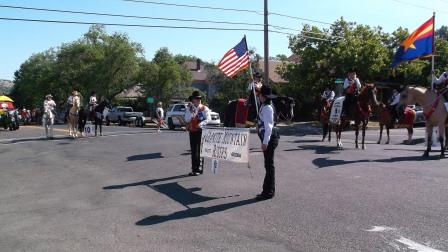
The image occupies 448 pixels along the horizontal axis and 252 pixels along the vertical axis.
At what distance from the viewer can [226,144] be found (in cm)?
1043

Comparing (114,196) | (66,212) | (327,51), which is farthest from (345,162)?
(327,51)

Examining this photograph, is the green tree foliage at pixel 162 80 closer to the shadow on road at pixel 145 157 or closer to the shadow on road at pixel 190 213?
the shadow on road at pixel 145 157

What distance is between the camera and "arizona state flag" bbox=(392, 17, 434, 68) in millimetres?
16984

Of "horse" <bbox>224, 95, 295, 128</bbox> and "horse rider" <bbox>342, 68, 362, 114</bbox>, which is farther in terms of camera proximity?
"horse rider" <bbox>342, 68, 362, 114</bbox>

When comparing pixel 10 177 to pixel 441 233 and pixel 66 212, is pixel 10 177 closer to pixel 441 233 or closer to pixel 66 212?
pixel 66 212

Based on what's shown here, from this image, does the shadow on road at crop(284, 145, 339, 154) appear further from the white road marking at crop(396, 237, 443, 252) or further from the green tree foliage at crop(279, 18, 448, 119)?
the green tree foliage at crop(279, 18, 448, 119)

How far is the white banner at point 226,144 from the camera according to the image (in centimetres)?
993

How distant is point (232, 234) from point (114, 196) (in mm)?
3755

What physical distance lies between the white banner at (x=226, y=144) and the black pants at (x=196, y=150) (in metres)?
0.72

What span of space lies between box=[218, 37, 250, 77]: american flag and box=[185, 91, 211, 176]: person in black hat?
1635 millimetres

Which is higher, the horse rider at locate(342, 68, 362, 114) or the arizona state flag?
Result: the arizona state flag

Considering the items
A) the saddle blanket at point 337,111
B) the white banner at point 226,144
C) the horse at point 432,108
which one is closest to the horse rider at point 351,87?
the saddle blanket at point 337,111

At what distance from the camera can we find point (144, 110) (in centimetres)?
7631

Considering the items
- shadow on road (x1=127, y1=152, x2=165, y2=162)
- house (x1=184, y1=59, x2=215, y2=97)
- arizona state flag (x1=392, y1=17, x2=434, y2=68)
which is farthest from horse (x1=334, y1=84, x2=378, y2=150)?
house (x1=184, y1=59, x2=215, y2=97)
